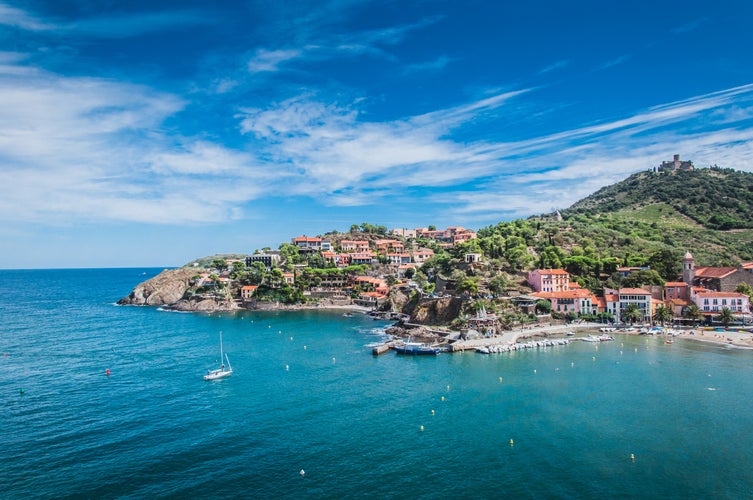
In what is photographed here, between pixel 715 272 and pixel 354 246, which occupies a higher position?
pixel 354 246

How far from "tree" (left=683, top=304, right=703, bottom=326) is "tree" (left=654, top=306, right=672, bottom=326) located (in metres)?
2.19

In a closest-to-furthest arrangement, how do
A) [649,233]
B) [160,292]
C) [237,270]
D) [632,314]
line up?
[632,314] → [649,233] → [160,292] → [237,270]

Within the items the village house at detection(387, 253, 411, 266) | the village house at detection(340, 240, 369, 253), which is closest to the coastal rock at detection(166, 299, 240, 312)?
the village house at detection(340, 240, 369, 253)

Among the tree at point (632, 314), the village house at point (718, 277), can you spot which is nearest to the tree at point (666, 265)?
the village house at point (718, 277)

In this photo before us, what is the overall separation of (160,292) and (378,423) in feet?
309

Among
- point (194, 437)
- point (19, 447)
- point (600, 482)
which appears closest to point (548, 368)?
point (600, 482)

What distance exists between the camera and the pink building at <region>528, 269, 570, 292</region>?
237 feet

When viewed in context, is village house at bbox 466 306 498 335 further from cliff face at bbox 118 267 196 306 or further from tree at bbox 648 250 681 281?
cliff face at bbox 118 267 196 306

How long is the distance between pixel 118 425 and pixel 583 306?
205 ft

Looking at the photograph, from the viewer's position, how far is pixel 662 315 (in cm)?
6475

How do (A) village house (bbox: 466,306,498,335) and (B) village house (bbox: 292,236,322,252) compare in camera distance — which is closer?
(A) village house (bbox: 466,306,498,335)

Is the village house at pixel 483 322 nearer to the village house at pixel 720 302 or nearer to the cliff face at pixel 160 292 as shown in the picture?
the village house at pixel 720 302

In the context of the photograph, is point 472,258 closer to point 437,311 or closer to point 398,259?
point 437,311

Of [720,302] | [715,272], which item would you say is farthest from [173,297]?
[715,272]
